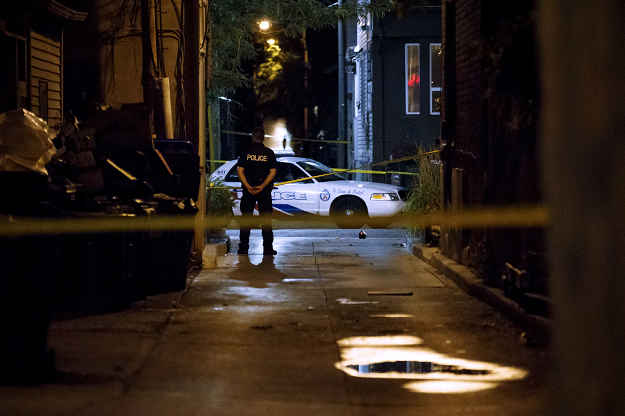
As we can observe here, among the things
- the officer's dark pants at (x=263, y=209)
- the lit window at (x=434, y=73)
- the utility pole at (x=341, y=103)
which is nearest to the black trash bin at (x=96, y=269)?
the officer's dark pants at (x=263, y=209)

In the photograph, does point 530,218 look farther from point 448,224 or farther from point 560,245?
point 560,245

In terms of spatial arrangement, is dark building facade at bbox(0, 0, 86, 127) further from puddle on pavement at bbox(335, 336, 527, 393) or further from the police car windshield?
the police car windshield

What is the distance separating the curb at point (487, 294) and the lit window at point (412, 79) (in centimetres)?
1375

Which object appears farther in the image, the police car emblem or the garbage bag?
the police car emblem

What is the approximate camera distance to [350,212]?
15992 mm

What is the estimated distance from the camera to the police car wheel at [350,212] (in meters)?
15.9

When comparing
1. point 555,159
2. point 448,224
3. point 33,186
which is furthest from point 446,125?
point 555,159

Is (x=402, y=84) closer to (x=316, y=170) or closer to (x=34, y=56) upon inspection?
(x=316, y=170)

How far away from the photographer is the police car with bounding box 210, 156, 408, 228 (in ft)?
51.7

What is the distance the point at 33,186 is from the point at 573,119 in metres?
4.34

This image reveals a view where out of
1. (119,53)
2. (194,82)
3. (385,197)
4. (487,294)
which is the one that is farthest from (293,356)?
(385,197)

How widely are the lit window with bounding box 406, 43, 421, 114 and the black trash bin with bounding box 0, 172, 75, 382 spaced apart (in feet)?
67.3

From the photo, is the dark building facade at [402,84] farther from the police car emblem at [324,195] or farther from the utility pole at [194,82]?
the utility pole at [194,82]

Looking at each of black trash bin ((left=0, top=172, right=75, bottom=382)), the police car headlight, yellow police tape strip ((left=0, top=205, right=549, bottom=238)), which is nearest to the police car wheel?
the police car headlight
